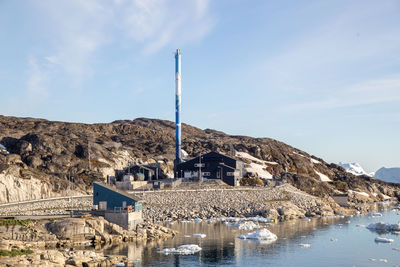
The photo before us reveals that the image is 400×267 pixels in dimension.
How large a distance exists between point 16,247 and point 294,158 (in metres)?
122

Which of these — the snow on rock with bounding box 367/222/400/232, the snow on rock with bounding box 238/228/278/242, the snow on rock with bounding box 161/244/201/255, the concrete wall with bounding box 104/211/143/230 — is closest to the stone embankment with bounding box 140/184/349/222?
the concrete wall with bounding box 104/211/143/230

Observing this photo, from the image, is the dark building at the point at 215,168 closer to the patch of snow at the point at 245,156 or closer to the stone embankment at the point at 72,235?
the patch of snow at the point at 245,156

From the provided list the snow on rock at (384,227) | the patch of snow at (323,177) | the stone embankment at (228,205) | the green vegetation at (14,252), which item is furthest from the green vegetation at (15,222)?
the patch of snow at (323,177)

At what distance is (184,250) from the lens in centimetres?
4475

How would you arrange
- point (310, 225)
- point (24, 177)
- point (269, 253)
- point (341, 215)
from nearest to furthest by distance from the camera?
point (269, 253) < point (310, 225) < point (24, 177) < point (341, 215)

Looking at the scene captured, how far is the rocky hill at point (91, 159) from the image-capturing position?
76188 mm

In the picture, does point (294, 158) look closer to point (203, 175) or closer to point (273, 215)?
point (203, 175)

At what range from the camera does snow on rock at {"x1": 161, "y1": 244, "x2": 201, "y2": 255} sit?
145 feet

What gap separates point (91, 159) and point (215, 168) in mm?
28496

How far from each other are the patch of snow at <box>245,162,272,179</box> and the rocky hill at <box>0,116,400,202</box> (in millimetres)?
1930

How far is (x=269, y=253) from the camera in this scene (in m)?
45.7

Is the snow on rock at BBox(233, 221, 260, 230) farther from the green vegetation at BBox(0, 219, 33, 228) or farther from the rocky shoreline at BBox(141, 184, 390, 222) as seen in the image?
the green vegetation at BBox(0, 219, 33, 228)

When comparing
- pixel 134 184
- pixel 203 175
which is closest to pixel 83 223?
pixel 134 184

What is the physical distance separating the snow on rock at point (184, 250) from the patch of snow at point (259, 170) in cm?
7874
